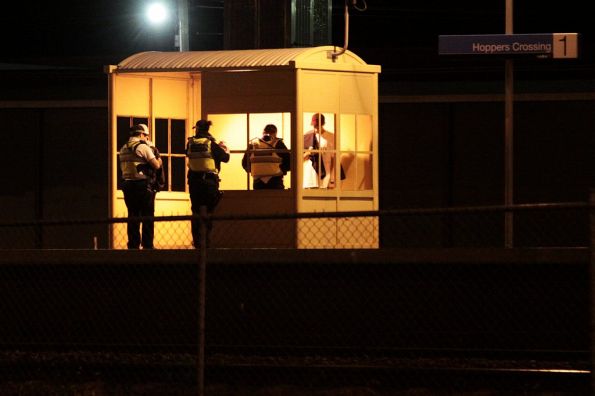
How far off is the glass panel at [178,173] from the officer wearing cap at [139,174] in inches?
67.8

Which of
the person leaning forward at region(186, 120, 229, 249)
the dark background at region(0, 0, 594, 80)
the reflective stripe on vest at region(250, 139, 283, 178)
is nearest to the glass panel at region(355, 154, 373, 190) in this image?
the reflective stripe on vest at region(250, 139, 283, 178)

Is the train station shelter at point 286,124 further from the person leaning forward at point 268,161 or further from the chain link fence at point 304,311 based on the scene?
the chain link fence at point 304,311

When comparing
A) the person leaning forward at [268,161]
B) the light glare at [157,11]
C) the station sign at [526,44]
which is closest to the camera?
the station sign at [526,44]

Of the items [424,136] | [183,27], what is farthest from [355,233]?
[183,27]

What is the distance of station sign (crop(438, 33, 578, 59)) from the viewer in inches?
546

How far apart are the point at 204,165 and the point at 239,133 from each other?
0.88 meters

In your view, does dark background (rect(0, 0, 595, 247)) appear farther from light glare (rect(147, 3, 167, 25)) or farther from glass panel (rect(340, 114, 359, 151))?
light glare (rect(147, 3, 167, 25))

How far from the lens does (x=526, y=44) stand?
1389 centimetres

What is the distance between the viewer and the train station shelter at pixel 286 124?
48.0ft

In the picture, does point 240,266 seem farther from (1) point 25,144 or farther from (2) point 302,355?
(1) point 25,144

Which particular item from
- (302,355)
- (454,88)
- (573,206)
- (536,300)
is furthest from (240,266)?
(454,88)

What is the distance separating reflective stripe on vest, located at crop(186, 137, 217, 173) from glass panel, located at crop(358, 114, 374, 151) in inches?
75.7

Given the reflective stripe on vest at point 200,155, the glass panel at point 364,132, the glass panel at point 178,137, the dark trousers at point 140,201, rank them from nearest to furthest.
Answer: the reflective stripe on vest at point 200,155
the dark trousers at point 140,201
the glass panel at point 364,132
the glass panel at point 178,137

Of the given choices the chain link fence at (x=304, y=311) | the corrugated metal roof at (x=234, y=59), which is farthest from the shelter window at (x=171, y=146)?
the chain link fence at (x=304, y=311)
